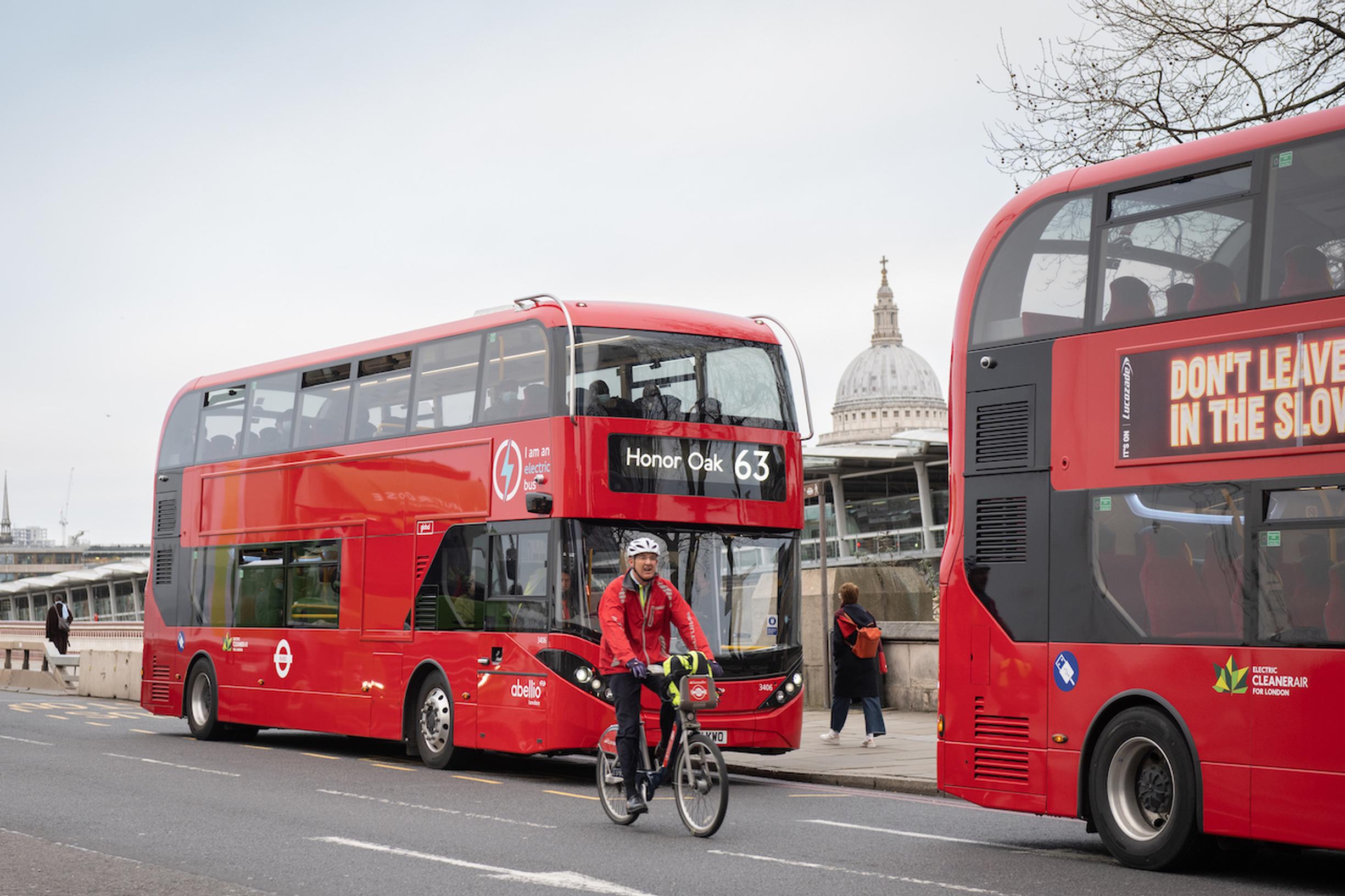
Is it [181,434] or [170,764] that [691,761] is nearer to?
[170,764]

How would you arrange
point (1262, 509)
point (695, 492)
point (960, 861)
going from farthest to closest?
point (695, 492) → point (960, 861) → point (1262, 509)

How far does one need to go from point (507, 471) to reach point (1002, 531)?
5499 mm

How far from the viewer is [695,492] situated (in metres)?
14.0

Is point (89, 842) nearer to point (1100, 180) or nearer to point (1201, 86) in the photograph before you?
point (1100, 180)

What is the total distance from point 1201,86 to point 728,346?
6.71 m

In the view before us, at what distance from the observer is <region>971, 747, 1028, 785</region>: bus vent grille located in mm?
9711

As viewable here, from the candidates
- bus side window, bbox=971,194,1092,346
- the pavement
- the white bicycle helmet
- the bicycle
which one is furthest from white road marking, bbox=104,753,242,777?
bus side window, bbox=971,194,1092,346

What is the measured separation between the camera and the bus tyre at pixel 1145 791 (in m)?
8.70

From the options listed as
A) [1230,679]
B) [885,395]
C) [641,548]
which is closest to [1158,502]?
[1230,679]

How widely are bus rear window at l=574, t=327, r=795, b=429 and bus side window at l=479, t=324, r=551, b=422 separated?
0.37 m

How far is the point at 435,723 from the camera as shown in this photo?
602 inches

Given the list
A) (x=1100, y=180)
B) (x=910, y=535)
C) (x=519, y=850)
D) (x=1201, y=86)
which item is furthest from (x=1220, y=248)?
(x=910, y=535)

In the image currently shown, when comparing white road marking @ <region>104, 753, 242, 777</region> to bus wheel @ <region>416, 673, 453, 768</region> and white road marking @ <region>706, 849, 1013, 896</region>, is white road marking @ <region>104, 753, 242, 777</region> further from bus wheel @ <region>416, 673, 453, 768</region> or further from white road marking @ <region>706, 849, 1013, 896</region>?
white road marking @ <region>706, 849, 1013, 896</region>

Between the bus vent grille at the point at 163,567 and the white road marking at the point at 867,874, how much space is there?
511 inches
